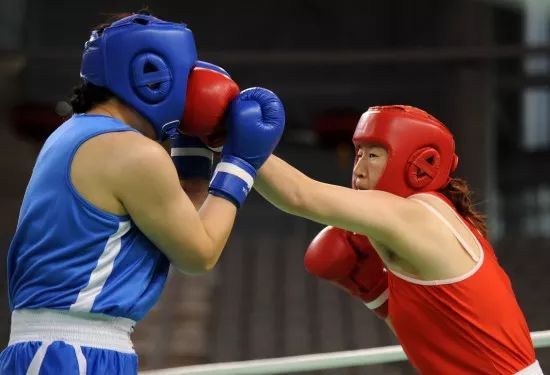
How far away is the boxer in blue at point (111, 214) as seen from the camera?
5.01 ft

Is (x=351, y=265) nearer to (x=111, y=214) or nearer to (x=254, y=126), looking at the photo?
(x=254, y=126)

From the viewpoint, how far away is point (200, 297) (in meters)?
7.22

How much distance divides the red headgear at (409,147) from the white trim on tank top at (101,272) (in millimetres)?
583

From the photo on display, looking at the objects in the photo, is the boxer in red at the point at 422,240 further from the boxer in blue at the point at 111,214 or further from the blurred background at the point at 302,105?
the blurred background at the point at 302,105

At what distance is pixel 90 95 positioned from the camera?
1.65 metres

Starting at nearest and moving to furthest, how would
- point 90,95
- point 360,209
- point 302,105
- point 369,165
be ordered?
1. point 90,95
2. point 360,209
3. point 369,165
4. point 302,105

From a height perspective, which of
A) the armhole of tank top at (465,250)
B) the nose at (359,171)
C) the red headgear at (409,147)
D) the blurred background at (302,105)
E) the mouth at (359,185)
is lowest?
the blurred background at (302,105)

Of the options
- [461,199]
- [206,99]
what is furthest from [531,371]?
[206,99]

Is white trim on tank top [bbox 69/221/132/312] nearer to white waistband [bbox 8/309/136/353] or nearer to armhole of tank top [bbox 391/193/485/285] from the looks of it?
white waistband [bbox 8/309/136/353]

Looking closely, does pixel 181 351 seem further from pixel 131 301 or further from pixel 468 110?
pixel 131 301

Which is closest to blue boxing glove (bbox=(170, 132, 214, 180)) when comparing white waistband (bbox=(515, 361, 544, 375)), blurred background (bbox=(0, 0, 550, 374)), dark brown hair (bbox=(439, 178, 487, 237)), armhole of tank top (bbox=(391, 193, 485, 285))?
armhole of tank top (bbox=(391, 193, 485, 285))

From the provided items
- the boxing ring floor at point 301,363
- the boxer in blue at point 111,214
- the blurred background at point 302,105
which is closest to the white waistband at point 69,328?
the boxer in blue at point 111,214

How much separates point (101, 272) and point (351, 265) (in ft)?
2.35

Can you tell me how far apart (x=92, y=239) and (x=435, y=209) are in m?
0.70
